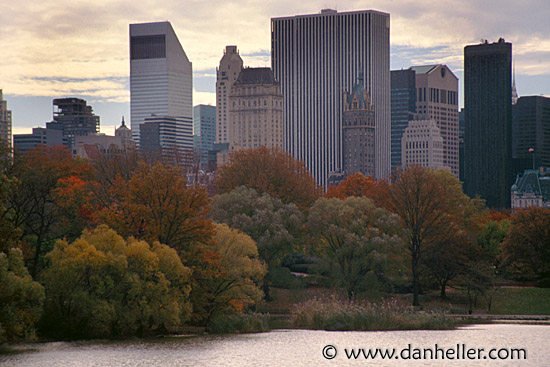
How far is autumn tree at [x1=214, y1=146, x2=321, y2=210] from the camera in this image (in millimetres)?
105125

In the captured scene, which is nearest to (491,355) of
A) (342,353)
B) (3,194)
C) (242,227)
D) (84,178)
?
(342,353)

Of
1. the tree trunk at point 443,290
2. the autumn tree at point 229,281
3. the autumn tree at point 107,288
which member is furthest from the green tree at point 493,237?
the autumn tree at point 107,288

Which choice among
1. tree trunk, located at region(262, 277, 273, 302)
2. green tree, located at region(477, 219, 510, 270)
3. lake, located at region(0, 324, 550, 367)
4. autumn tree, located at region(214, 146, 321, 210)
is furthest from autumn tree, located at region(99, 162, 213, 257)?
green tree, located at region(477, 219, 510, 270)

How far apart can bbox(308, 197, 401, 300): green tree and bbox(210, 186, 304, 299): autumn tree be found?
230cm

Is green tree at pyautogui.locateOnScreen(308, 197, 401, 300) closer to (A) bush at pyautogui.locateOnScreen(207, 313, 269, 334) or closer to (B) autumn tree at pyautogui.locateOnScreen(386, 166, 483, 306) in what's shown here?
(B) autumn tree at pyautogui.locateOnScreen(386, 166, 483, 306)

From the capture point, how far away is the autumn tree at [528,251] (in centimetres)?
9825

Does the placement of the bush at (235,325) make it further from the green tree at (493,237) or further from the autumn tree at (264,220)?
the green tree at (493,237)

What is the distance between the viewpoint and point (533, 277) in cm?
9906

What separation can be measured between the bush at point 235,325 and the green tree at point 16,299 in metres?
14.0

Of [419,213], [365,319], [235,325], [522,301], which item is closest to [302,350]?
[365,319]

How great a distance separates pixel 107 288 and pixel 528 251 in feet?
181

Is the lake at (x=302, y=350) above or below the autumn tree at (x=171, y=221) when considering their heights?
below

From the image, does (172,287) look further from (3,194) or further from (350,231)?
(350,231)

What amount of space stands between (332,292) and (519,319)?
1935cm
